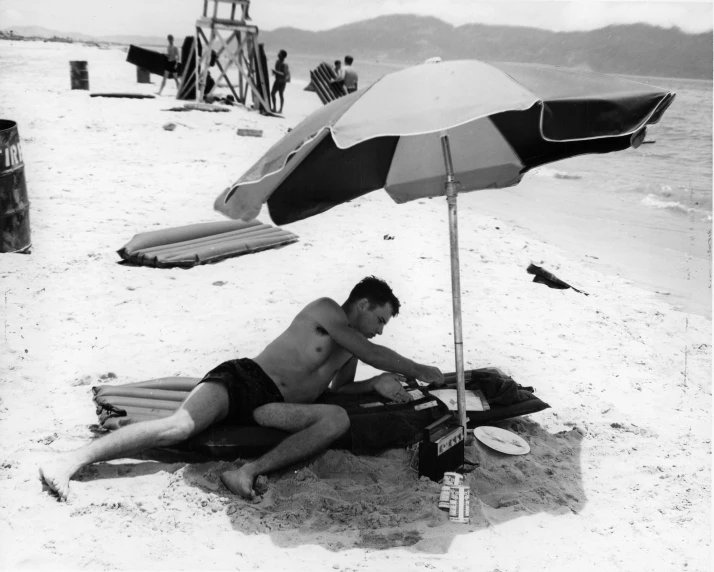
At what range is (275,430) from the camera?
340 cm

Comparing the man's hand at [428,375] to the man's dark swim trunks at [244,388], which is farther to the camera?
the man's hand at [428,375]

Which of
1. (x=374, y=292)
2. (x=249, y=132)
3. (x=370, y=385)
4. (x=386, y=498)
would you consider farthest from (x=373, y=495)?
(x=249, y=132)

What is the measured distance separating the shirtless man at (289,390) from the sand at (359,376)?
141 millimetres

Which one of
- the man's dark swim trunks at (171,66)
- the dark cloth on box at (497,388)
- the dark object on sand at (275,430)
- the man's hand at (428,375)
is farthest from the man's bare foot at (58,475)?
the man's dark swim trunks at (171,66)

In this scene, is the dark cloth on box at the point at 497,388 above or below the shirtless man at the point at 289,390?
below

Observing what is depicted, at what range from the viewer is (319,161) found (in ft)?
12.0

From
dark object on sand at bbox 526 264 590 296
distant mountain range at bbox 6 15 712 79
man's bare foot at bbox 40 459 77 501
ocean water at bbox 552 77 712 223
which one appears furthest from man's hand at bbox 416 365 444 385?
distant mountain range at bbox 6 15 712 79

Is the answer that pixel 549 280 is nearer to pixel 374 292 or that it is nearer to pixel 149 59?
pixel 374 292

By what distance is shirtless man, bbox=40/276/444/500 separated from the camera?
3162mm

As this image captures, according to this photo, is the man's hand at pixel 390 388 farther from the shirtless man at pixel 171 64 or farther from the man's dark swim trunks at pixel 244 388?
the shirtless man at pixel 171 64

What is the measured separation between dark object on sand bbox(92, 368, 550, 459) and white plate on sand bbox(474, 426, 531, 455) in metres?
0.08

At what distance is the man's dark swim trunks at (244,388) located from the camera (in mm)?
3400

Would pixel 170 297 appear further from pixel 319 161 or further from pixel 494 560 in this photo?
pixel 494 560

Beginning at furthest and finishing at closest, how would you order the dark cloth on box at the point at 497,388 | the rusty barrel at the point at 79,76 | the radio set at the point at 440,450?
the rusty barrel at the point at 79,76, the dark cloth on box at the point at 497,388, the radio set at the point at 440,450
